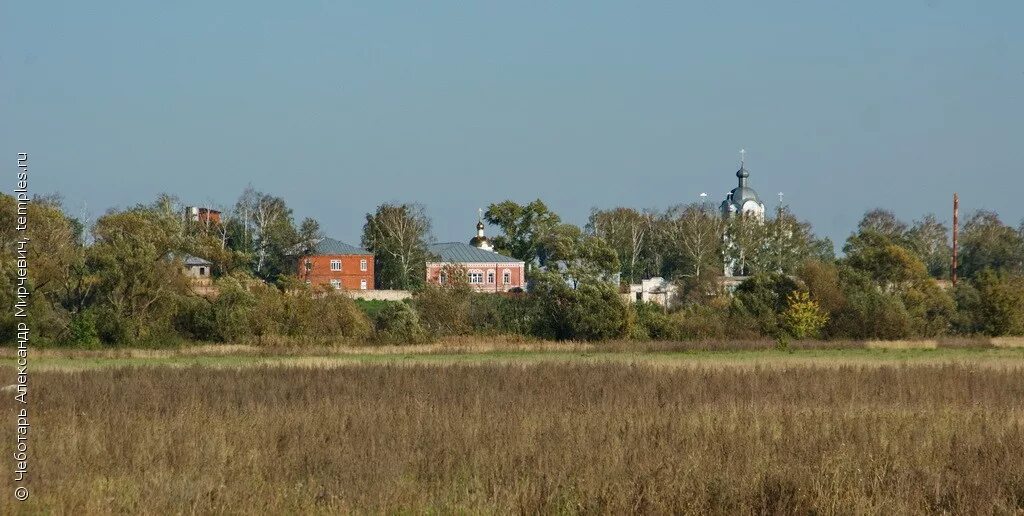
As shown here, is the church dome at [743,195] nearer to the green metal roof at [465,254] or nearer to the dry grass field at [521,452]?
the green metal roof at [465,254]

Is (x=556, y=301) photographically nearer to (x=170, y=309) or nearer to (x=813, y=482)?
(x=170, y=309)

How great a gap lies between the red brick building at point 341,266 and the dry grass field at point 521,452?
78766 mm

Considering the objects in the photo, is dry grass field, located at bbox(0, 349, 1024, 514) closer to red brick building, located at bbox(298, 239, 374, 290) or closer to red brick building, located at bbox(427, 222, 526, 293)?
red brick building, located at bbox(298, 239, 374, 290)

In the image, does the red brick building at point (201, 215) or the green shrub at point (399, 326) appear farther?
the red brick building at point (201, 215)

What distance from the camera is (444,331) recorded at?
2571 inches

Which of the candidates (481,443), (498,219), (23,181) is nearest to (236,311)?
(23,181)

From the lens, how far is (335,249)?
347ft

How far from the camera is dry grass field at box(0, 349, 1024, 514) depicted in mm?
12766

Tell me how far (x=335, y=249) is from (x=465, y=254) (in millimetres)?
11146

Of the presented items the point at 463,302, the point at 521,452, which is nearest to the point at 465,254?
the point at 463,302

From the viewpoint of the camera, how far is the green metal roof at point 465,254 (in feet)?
359

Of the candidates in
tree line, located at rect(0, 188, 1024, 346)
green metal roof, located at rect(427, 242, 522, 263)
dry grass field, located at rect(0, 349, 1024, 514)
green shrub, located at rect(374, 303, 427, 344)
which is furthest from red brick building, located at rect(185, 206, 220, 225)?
dry grass field, located at rect(0, 349, 1024, 514)

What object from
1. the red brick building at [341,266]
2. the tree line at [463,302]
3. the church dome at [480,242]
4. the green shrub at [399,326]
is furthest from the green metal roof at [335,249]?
the green shrub at [399,326]

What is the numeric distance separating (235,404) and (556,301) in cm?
4509
